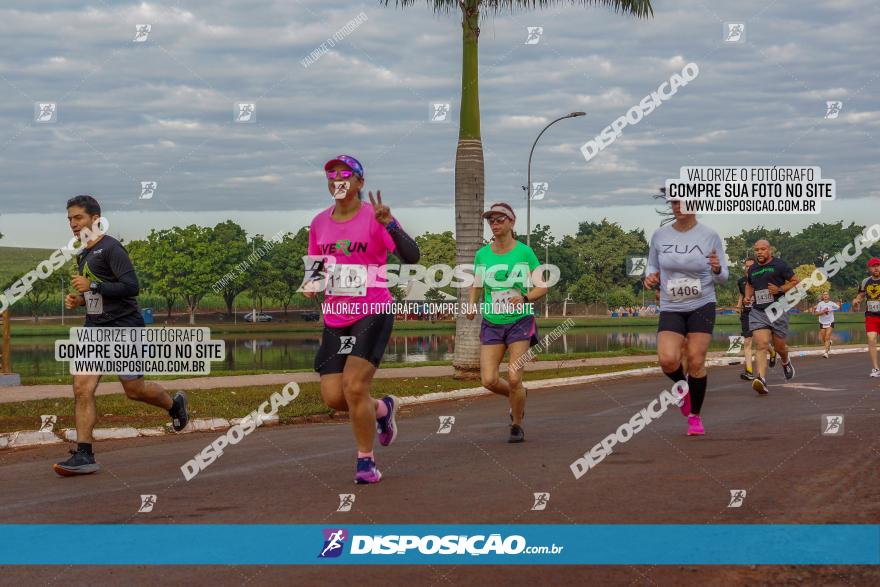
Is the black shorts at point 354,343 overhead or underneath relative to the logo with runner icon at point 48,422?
overhead

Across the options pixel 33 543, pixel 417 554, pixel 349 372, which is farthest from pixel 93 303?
pixel 417 554

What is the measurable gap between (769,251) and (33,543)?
1135cm

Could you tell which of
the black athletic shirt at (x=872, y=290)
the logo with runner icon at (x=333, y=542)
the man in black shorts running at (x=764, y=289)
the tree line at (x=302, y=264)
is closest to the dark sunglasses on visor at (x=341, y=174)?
the logo with runner icon at (x=333, y=542)

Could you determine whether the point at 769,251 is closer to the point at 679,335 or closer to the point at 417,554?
the point at 679,335

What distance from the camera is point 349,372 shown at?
7148 millimetres

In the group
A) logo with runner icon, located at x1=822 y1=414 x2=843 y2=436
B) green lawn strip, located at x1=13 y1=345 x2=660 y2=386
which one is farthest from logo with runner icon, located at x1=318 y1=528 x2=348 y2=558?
green lawn strip, located at x1=13 y1=345 x2=660 y2=386

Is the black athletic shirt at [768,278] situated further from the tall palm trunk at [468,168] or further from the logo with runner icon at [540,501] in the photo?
the logo with runner icon at [540,501]

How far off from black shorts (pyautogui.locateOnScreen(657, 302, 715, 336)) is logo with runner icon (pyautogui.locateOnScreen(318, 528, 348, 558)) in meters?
4.87

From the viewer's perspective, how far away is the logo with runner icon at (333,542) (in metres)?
5.18

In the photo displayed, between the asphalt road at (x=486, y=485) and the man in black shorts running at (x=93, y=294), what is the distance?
301mm

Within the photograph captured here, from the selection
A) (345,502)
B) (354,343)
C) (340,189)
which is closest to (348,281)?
(354,343)

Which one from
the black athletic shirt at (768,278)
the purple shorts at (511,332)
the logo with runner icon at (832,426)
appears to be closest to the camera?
the logo with runner icon at (832,426)

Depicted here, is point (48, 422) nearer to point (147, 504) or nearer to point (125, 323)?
point (125, 323)

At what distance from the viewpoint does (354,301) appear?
723 cm
